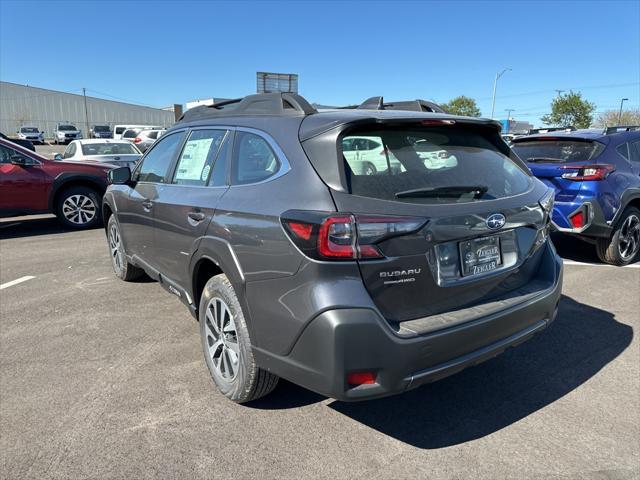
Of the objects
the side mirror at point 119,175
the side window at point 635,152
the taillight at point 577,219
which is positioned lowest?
the taillight at point 577,219

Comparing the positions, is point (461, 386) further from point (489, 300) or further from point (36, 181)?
point (36, 181)

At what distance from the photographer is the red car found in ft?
26.6

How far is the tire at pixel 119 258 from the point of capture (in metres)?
5.14

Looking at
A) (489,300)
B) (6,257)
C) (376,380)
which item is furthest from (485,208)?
(6,257)

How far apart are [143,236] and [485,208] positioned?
2.93m

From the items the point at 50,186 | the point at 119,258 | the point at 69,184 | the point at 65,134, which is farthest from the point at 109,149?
the point at 65,134

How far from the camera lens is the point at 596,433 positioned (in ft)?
8.75

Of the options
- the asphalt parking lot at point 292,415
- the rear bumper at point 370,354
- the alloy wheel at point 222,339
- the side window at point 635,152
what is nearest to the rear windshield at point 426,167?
the rear bumper at point 370,354

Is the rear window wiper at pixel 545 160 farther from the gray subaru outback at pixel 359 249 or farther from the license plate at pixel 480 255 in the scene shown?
the license plate at pixel 480 255

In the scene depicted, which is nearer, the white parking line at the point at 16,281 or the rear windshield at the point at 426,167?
the rear windshield at the point at 426,167

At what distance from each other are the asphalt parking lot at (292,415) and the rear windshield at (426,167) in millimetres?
1299

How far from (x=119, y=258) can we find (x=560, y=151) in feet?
17.6

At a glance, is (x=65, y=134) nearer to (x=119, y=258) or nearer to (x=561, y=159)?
(x=119, y=258)

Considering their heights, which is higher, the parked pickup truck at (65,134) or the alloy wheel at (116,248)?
the parked pickup truck at (65,134)
